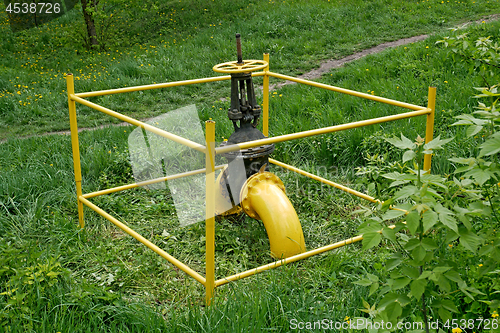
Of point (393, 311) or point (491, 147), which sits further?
point (393, 311)

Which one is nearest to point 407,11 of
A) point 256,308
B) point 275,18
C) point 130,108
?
point 275,18

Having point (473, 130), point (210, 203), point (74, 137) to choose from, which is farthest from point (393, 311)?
point (74, 137)

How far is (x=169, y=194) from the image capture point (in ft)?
14.7

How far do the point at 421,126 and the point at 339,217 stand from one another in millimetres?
1401

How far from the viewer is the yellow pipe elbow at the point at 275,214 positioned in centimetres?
309

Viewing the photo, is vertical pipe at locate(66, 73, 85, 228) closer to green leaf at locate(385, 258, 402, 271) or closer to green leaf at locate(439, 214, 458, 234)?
green leaf at locate(385, 258, 402, 271)

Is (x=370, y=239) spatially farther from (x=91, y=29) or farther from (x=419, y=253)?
(x=91, y=29)

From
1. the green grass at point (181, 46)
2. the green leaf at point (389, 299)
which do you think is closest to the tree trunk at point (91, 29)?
the green grass at point (181, 46)

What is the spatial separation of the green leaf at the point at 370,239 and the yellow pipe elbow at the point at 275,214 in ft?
4.71

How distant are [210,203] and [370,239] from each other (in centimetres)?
88

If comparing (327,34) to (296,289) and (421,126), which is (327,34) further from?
(296,289)

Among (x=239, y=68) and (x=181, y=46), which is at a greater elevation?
(x=239, y=68)

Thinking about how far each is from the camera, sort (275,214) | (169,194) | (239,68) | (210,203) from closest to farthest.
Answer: (210,203) < (275,214) < (239,68) < (169,194)

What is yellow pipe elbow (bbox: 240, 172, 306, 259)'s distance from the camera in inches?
122
